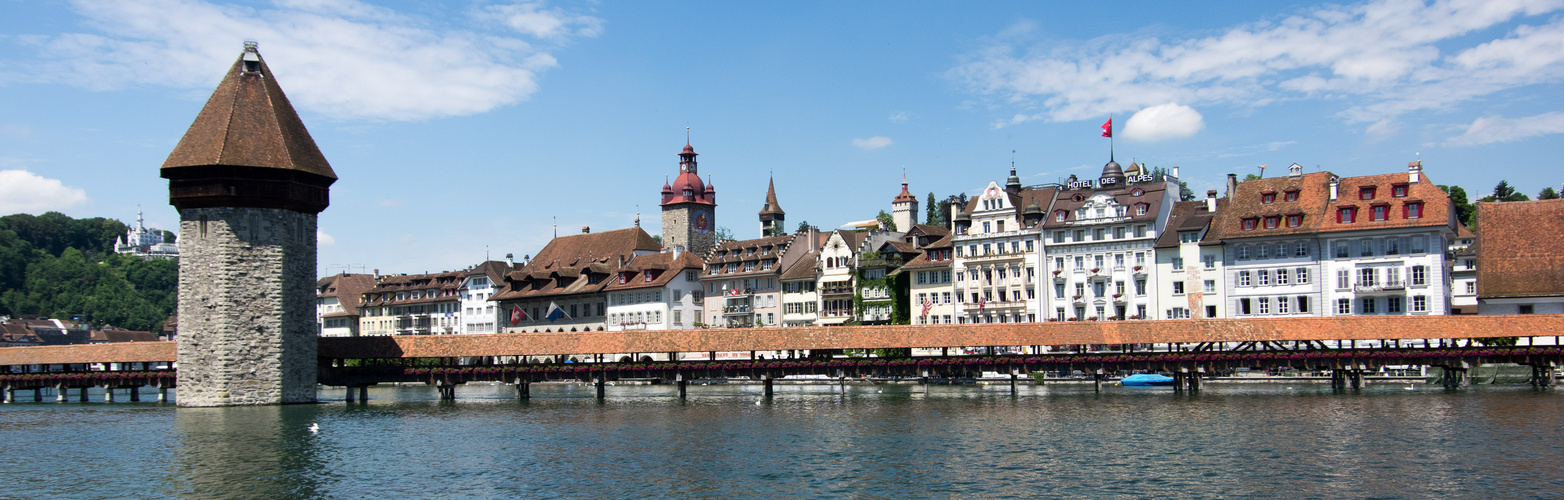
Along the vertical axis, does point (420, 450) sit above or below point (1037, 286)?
below

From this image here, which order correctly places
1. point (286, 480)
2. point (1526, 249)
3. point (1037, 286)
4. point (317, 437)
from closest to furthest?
point (286, 480), point (317, 437), point (1526, 249), point (1037, 286)

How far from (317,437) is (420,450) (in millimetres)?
4620

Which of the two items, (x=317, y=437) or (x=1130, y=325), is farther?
(x=1130, y=325)

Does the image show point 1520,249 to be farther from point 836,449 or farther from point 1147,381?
point 836,449

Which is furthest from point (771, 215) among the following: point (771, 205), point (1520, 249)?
point (1520, 249)

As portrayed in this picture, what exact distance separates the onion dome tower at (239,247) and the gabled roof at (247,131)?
0.04 meters

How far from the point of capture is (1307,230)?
2265 inches

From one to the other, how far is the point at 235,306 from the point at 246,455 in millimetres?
15441

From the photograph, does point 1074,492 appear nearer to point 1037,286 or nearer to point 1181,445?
point 1181,445

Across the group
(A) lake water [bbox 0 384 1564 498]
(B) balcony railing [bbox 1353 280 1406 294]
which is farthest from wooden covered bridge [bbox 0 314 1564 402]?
(B) balcony railing [bbox 1353 280 1406 294]

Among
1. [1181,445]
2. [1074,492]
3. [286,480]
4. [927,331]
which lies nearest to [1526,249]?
[927,331]

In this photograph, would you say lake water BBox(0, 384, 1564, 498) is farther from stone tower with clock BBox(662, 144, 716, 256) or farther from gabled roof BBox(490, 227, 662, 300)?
stone tower with clock BBox(662, 144, 716, 256)

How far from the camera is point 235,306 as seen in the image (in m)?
44.1

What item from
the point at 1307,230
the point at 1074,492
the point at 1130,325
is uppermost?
the point at 1307,230
